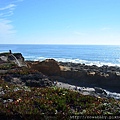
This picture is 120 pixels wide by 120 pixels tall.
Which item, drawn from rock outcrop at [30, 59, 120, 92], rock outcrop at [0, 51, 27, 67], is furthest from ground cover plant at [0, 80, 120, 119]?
rock outcrop at [30, 59, 120, 92]

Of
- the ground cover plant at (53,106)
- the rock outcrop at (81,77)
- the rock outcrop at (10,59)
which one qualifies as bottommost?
the rock outcrop at (81,77)

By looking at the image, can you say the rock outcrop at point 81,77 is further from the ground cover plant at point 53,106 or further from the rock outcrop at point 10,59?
the ground cover plant at point 53,106

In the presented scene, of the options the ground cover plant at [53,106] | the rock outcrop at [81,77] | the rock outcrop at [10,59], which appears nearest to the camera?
the ground cover plant at [53,106]

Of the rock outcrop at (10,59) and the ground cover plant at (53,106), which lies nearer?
the ground cover plant at (53,106)

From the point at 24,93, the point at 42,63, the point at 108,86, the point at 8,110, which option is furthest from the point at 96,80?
the point at 8,110

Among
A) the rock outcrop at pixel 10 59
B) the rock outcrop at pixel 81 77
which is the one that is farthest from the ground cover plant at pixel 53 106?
the rock outcrop at pixel 81 77

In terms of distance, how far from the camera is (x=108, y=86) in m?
40.3

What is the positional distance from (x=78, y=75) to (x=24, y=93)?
3269 cm

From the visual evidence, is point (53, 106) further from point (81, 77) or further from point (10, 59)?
point (81, 77)

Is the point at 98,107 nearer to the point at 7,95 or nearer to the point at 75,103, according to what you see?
the point at 75,103

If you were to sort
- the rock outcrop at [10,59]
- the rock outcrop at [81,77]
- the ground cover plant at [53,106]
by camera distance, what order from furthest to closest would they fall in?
the rock outcrop at [81,77] → the rock outcrop at [10,59] → the ground cover plant at [53,106]

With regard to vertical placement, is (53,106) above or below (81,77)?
above

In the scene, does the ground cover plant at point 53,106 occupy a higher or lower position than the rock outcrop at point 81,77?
higher

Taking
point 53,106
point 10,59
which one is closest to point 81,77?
point 10,59
